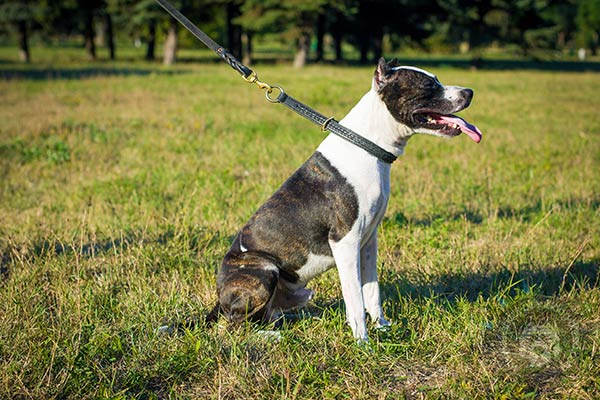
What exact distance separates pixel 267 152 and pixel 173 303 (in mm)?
5179

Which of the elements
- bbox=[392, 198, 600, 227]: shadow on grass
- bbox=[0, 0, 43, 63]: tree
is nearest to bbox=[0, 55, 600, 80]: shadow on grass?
bbox=[0, 0, 43, 63]: tree

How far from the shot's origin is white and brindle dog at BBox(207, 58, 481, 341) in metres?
3.15

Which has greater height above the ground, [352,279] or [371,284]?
[352,279]

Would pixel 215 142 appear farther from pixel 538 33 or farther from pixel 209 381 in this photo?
pixel 538 33

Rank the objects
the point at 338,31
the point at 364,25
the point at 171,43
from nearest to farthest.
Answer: the point at 171,43
the point at 364,25
the point at 338,31

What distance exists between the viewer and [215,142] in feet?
31.8

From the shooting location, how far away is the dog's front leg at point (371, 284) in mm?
3553

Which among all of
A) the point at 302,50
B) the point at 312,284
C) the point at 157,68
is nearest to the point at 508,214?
the point at 312,284

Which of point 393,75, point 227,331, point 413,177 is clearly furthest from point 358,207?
point 413,177

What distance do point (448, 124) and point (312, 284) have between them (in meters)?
1.77

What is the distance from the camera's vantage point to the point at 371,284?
3588mm

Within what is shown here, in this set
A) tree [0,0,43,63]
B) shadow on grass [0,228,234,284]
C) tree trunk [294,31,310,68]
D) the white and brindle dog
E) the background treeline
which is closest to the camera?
the white and brindle dog

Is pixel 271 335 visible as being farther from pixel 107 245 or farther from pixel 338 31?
pixel 338 31

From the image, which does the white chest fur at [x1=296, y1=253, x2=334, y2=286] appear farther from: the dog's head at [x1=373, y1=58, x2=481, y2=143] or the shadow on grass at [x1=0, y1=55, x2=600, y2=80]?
the shadow on grass at [x1=0, y1=55, x2=600, y2=80]
